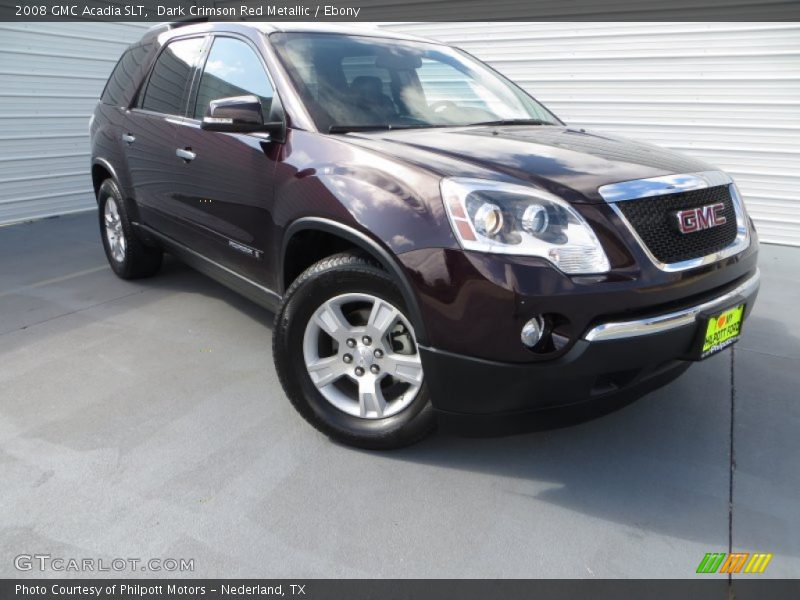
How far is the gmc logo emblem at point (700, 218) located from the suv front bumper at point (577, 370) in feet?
0.93

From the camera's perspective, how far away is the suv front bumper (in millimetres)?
1975

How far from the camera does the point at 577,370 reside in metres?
1.98

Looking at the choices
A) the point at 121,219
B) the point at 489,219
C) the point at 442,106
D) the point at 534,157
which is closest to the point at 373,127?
the point at 442,106

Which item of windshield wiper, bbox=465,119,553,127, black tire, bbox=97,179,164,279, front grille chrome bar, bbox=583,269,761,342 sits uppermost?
windshield wiper, bbox=465,119,553,127

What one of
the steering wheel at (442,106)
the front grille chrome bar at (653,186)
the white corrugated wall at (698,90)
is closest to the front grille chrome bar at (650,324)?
the front grille chrome bar at (653,186)

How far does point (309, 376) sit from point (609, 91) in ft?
18.0

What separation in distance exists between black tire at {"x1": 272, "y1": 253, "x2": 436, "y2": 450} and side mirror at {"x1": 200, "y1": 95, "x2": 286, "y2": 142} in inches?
25.8

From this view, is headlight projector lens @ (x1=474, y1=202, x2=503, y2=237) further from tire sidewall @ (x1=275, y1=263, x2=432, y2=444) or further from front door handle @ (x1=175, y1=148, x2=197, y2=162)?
front door handle @ (x1=175, y1=148, x2=197, y2=162)

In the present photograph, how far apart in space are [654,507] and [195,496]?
5.53ft

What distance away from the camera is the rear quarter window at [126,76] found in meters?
4.16

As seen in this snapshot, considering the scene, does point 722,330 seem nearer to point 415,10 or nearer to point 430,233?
point 430,233
